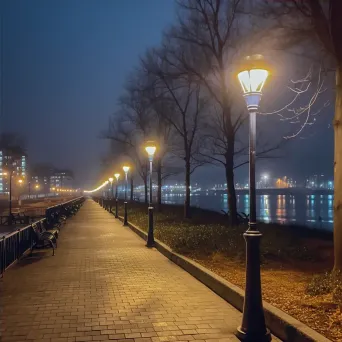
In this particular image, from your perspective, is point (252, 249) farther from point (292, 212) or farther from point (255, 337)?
point (292, 212)

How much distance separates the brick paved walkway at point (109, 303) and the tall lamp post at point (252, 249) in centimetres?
33

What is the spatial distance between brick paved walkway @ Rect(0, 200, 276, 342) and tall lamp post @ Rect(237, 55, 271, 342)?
0.33 m

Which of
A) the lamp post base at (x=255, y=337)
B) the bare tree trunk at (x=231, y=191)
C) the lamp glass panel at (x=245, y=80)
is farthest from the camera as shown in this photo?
the bare tree trunk at (x=231, y=191)

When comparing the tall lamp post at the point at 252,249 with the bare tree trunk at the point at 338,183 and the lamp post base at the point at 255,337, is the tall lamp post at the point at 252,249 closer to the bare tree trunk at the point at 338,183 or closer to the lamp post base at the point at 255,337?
the lamp post base at the point at 255,337

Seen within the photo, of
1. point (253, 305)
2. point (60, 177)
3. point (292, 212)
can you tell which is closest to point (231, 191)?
point (253, 305)

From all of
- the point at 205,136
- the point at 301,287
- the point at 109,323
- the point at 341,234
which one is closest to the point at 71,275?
the point at 109,323

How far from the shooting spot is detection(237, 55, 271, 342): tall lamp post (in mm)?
5805

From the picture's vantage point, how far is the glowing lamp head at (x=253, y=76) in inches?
243

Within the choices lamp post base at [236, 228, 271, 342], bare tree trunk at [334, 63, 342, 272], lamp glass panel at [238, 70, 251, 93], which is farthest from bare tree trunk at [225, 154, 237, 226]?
lamp post base at [236, 228, 271, 342]

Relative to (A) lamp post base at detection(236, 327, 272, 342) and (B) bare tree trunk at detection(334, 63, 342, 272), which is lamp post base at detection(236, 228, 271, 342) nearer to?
(A) lamp post base at detection(236, 327, 272, 342)

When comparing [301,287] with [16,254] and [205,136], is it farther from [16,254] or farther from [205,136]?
[205,136]

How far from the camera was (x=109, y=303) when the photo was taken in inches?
303

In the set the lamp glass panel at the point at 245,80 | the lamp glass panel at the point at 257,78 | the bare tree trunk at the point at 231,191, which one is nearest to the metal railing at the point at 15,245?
the lamp glass panel at the point at 245,80

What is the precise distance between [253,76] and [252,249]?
236 cm
